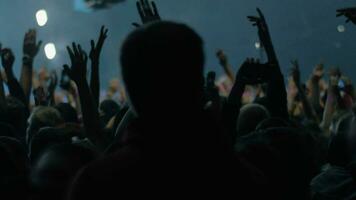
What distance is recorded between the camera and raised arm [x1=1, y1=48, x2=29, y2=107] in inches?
167

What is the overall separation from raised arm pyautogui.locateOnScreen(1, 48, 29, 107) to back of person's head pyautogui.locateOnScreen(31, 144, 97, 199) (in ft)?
8.25

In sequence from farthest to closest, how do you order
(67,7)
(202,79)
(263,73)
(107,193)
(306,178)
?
1. (67,7)
2. (263,73)
3. (306,178)
4. (202,79)
5. (107,193)

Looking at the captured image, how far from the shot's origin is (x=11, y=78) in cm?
423

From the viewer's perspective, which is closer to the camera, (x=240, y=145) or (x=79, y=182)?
(x=79, y=182)

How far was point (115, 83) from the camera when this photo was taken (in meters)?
8.54

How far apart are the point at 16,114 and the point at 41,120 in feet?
1.81

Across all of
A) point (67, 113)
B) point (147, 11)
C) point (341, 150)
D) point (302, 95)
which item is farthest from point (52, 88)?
point (341, 150)

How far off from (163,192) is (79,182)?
214 millimetres

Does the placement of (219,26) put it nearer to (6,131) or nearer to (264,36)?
(264,36)

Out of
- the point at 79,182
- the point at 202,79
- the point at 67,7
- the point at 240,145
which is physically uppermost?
A: the point at 67,7

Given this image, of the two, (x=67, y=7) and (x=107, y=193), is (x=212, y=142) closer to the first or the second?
(x=107, y=193)

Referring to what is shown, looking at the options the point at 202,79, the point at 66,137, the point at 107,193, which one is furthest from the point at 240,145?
the point at 66,137

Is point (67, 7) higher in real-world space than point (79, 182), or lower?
higher

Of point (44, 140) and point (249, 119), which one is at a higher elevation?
point (44, 140)
